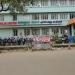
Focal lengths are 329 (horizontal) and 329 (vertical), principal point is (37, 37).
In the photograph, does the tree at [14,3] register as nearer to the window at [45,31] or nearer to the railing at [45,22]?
the railing at [45,22]

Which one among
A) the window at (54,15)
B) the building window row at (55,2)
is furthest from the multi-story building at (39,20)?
the building window row at (55,2)

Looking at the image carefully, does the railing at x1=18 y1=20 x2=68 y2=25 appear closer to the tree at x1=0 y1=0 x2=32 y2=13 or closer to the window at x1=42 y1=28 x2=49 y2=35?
the window at x1=42 y1=28 x2=49 y2=35

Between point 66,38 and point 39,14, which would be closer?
point 66,38

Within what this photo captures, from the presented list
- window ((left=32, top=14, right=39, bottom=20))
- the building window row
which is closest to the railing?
window ((left=32, top=14, right=39, bottom=20))

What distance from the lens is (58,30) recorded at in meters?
57.7

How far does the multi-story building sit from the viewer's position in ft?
185

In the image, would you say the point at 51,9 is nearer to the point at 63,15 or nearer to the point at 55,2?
the point at 55,2

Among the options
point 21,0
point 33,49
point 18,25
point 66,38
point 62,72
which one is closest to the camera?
point 62,72

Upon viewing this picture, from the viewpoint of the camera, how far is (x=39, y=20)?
56969mm

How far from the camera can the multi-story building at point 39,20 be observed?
56.4 meters

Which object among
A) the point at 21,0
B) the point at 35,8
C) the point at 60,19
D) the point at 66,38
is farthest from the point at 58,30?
the point at 21,0

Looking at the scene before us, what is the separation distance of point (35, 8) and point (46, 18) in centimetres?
261

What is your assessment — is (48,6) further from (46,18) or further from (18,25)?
(18,25)

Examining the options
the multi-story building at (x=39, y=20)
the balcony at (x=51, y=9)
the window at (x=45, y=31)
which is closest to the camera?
the multi-story building at (x=39, y=20)
